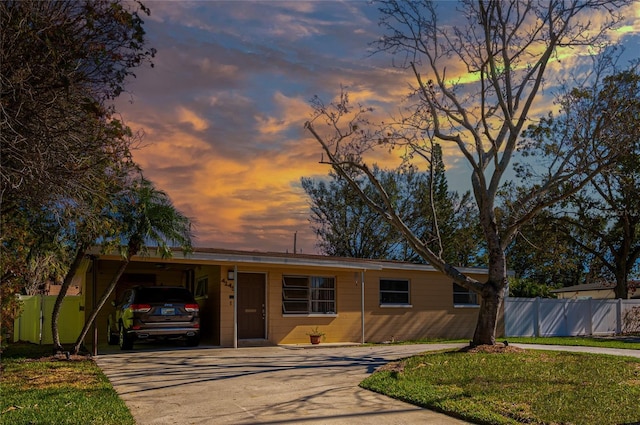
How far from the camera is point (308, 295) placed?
63.2 feet

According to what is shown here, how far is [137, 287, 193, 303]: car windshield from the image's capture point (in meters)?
15.3

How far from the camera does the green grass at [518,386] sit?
7.74 m

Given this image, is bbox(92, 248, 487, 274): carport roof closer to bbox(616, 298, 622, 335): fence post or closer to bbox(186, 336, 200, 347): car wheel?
bbox(186, 336, 200, 347): car wheel

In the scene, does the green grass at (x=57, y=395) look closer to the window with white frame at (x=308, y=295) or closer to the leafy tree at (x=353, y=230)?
the window with white frame at (x=308, y=295)

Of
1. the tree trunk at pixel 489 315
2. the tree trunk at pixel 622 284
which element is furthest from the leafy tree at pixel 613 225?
the tree trunk at pixel 489 315

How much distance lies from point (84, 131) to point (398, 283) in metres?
14.9

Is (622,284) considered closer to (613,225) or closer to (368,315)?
(613,225)

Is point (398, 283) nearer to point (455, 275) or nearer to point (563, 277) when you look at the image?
point (455, 275)

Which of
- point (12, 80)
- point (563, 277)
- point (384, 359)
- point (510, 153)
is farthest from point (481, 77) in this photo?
point (563, 277)

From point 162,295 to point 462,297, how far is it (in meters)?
12.2

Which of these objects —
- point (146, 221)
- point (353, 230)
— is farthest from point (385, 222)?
point (146, 221)

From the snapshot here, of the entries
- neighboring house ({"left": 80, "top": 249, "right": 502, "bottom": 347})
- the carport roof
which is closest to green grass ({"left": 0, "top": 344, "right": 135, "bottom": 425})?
the carport roof

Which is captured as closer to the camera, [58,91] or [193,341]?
[58,91]

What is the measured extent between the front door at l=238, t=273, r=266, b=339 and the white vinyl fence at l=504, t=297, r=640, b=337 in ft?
34.3
